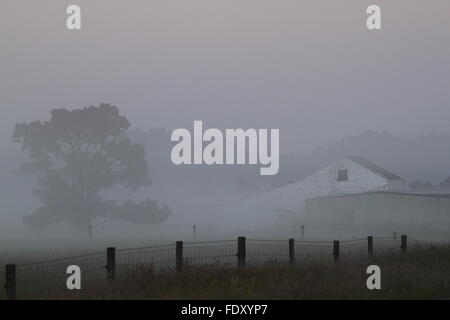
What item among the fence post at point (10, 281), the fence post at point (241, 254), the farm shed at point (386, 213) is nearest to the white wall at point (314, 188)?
the farm shed at point (386, 213)

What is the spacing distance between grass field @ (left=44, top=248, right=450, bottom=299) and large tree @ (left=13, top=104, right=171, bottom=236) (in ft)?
131

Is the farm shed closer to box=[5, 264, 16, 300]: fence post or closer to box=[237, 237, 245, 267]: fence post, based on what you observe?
box=[237, 237, 245, 267]: fence post

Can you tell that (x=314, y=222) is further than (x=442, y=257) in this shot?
Yes

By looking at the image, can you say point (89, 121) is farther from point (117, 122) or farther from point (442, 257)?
point (442, 257)

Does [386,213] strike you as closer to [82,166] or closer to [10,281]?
[82,166]

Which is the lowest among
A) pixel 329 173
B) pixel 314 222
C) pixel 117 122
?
pixel 314 222

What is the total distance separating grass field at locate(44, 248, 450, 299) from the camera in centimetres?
1464

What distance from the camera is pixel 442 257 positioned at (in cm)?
2325

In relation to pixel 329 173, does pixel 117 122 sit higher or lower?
higher
